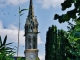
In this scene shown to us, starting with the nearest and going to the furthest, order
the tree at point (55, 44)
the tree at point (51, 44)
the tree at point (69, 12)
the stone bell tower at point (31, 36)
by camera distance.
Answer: the tree at point (69, 12) < the tree at point (55, 44) < the tree at point (51, 44) < the stone bell tower at point (31, 36)

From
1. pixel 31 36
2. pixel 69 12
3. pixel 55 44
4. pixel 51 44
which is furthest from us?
pixel 31 36

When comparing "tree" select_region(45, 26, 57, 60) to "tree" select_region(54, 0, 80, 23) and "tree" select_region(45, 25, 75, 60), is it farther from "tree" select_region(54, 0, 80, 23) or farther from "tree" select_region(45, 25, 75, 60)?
"tree" select_region(54, 0, 80, 23)

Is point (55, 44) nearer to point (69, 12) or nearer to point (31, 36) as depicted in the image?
point (31, 36)

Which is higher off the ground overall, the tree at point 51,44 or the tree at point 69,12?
the tree at point 51,44

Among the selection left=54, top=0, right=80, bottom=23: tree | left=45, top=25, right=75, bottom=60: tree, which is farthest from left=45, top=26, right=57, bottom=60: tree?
left=54, top=0, right=80, bottom=23: tree

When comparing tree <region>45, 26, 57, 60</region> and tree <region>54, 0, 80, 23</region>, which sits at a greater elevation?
tree <region>45, 26, 57, 60</region>

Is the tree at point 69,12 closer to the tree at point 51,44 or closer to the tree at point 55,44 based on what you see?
the tree at point 55,44

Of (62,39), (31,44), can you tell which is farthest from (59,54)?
(31,44)

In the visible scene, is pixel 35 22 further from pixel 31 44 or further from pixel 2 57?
pixel 2 57

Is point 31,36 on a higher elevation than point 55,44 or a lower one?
higher

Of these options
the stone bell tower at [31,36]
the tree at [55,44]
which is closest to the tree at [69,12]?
the tree at [55,44]

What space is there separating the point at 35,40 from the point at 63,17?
8224 centimetres

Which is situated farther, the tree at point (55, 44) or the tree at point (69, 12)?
the tree at point (55, 44)

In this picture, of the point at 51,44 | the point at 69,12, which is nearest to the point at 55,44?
the point at 51,44
